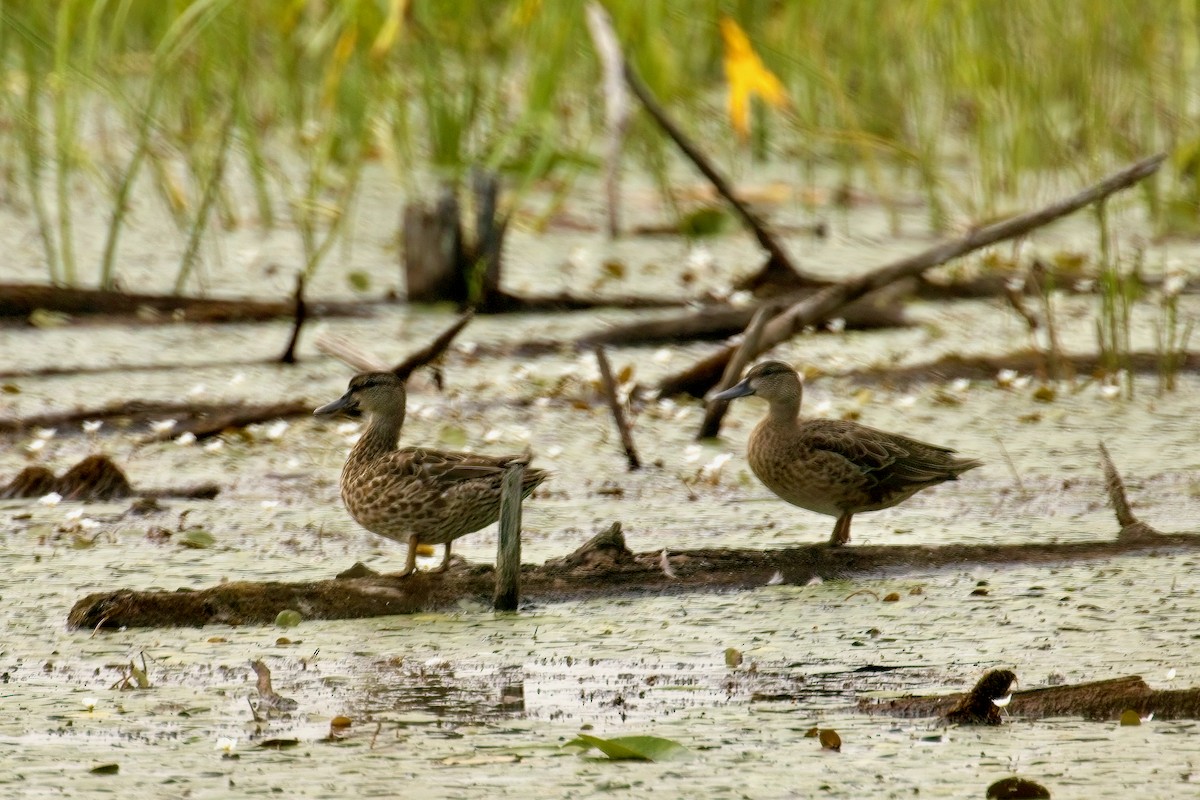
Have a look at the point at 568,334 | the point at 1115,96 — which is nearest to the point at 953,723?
the point at 568,334

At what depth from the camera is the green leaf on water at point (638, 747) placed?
2893 millimetres

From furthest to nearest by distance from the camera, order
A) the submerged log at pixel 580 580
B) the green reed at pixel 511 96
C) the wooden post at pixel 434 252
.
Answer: the green reed at pixel 511 96
the wooden post at pixel 434 252
the submerged log at pixel 580 580

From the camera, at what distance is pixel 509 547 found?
12.1 ft

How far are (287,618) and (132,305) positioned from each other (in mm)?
3702

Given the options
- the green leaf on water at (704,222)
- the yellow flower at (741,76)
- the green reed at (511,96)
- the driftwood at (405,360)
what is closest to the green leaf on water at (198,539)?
the driftwood at (405,360)

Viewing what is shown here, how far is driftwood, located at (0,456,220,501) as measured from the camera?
16.3 ft

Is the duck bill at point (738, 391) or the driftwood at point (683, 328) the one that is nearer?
the duck bill at point (738, 391)

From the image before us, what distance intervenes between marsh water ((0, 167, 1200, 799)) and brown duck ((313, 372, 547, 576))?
0.16 metres

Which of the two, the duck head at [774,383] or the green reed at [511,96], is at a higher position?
the green reed at [511,96]

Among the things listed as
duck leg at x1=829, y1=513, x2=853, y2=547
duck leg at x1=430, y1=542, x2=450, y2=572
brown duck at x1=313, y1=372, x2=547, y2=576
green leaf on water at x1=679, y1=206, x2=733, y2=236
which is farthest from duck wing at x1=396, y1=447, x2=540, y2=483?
green leaf on water at x1=679, y1=206, x2=733, y2=236

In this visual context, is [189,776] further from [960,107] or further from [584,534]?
[960,107]

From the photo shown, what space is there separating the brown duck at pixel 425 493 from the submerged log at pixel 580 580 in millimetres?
230

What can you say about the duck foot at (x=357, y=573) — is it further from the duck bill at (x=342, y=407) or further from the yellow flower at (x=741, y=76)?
the yellow flower at (x=741, y=76)

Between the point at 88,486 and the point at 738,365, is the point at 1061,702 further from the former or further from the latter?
the point at 88,486
